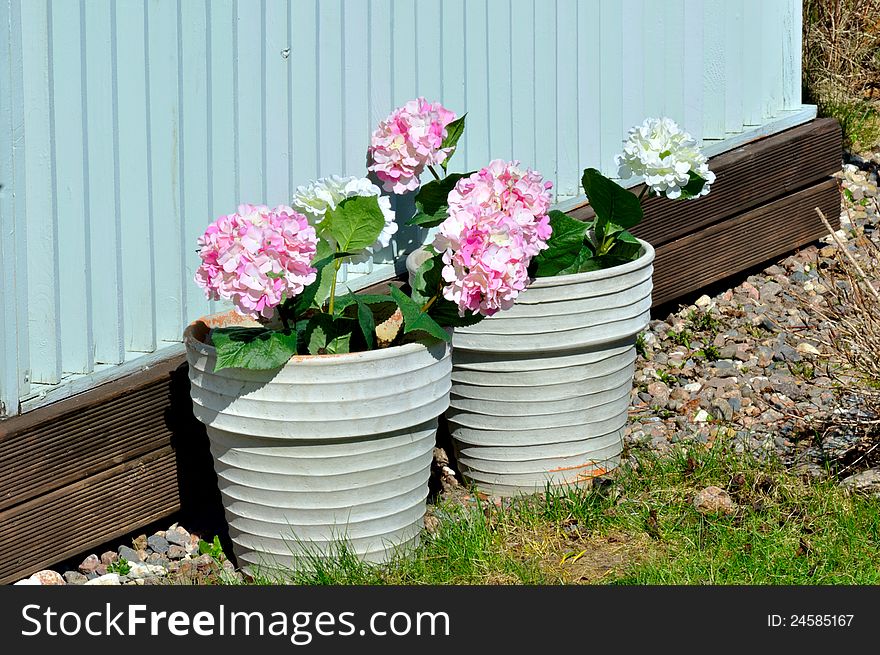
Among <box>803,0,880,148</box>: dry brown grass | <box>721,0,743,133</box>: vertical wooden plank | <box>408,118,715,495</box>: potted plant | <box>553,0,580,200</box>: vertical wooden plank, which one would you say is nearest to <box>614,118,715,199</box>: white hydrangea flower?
<box>408,118,715,495</box>: potted plant

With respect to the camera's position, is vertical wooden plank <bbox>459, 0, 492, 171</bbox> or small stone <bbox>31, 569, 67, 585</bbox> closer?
small stone <bbox>31, 569, 67, 585</bbox>

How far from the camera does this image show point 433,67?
379 centimetres

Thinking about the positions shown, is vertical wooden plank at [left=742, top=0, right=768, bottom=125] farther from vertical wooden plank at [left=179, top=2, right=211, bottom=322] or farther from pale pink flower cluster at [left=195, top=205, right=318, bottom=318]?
pale pink flower cluster at [left=195, top=205, right=318, bottom=318]

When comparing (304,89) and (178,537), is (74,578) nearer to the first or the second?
(178,537)

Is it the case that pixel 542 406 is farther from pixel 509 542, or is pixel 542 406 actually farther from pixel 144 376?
pixel 144 376

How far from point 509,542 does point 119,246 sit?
120 cm

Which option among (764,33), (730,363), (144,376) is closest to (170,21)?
(144,376)

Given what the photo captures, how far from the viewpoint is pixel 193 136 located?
325 cm

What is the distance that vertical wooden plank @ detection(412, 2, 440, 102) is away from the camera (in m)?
3.74

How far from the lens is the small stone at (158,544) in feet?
11.2

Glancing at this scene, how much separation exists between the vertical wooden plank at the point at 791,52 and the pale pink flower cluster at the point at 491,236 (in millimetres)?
2497

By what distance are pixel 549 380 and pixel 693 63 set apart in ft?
5.76

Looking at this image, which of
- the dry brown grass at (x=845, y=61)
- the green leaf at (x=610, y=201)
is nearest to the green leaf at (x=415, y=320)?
the green leaf at (x=610, y=201)

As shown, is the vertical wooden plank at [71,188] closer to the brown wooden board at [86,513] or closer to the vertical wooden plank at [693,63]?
the brown wooden board at [86,513]
